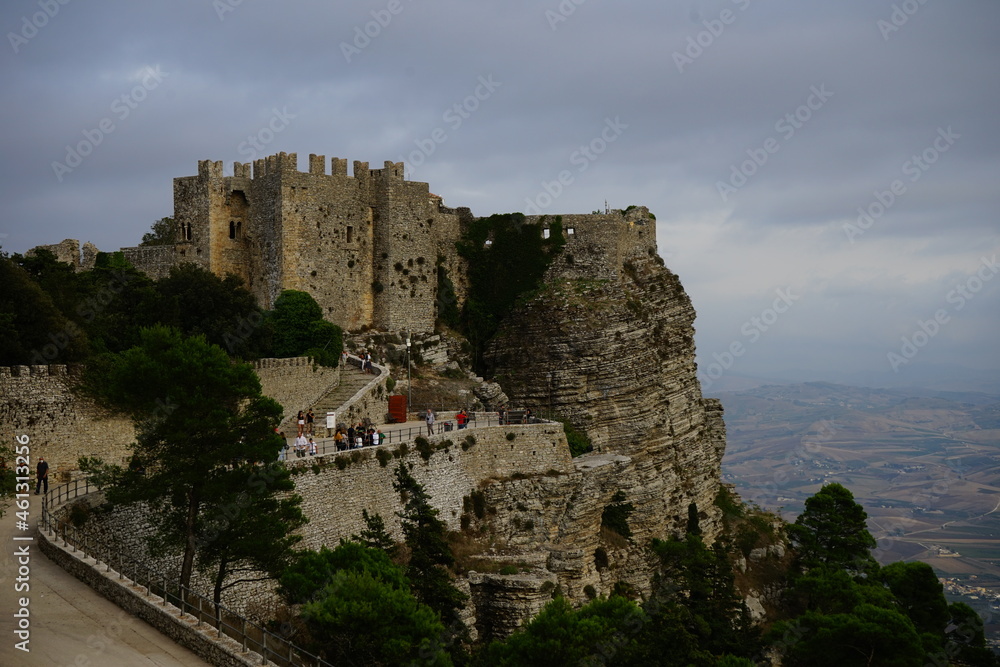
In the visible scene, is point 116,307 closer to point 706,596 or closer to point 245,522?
point 245,522

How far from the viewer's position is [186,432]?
1003 inches

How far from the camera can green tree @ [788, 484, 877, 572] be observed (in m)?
54.1

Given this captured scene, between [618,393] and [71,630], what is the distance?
107 ft

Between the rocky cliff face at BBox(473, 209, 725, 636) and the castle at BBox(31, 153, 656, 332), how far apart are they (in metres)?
2.30

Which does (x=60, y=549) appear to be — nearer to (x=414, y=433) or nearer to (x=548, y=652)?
(x=548, y=652)

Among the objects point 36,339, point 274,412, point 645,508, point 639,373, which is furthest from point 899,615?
point 36,339

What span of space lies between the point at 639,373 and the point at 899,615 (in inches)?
671

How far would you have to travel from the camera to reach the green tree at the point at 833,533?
5412 cm

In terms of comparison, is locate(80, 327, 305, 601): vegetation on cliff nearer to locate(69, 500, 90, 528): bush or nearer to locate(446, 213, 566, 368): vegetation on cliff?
locate(69, 500, 90, 528): bush

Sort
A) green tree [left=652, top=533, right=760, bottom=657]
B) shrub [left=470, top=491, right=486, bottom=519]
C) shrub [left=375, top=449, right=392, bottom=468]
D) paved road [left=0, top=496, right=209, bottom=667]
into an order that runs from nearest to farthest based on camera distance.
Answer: paved road [left=0, top=496, right=209, bottom=667] → shrub [left=375, top=449, right=392, bottom=468] → green tree [left=652, top=533, right=760, bottom=657] → shrub [left=470, top=491, right=486, bottom=519]

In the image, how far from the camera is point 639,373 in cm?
5088

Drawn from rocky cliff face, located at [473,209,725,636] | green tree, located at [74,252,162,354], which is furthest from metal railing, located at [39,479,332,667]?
rocky cliff face, located at [473,209,725,636]

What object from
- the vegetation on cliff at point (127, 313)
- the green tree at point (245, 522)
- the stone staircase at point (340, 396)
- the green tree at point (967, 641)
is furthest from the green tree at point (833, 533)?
the green tree at point (245, 522)

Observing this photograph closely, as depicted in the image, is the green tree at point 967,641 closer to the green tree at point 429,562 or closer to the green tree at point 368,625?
the green tree at point 429,562
